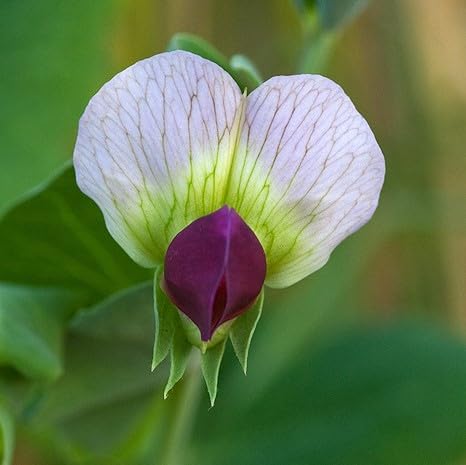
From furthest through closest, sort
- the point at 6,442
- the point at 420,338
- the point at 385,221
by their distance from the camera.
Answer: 1. the point at 385,221
2. the point at 420,338
3. the point at 6,442

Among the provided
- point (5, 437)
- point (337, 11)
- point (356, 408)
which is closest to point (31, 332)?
point (5, 437)

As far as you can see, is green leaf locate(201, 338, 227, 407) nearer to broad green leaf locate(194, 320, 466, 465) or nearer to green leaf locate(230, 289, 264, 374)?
green leaf locate(230, 289, 264, 374)

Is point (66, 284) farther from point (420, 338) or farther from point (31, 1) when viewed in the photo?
point (420, 338)

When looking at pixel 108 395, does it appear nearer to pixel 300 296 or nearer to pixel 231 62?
pixel 231 62

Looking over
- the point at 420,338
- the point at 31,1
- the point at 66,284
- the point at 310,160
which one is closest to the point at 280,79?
the point at 310,160

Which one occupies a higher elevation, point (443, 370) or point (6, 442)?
A: point (6, 442)

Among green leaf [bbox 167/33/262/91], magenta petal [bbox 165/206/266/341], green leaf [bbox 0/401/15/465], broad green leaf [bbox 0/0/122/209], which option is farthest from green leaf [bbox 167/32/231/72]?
broad green leaf [bbox 0/0/122/209]

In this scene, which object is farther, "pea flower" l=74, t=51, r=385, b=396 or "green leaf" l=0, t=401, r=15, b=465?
"green leaf" l=0, t=401, r=15, b=465

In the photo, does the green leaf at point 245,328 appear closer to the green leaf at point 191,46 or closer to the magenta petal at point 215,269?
the magenta petal at point 215,269
